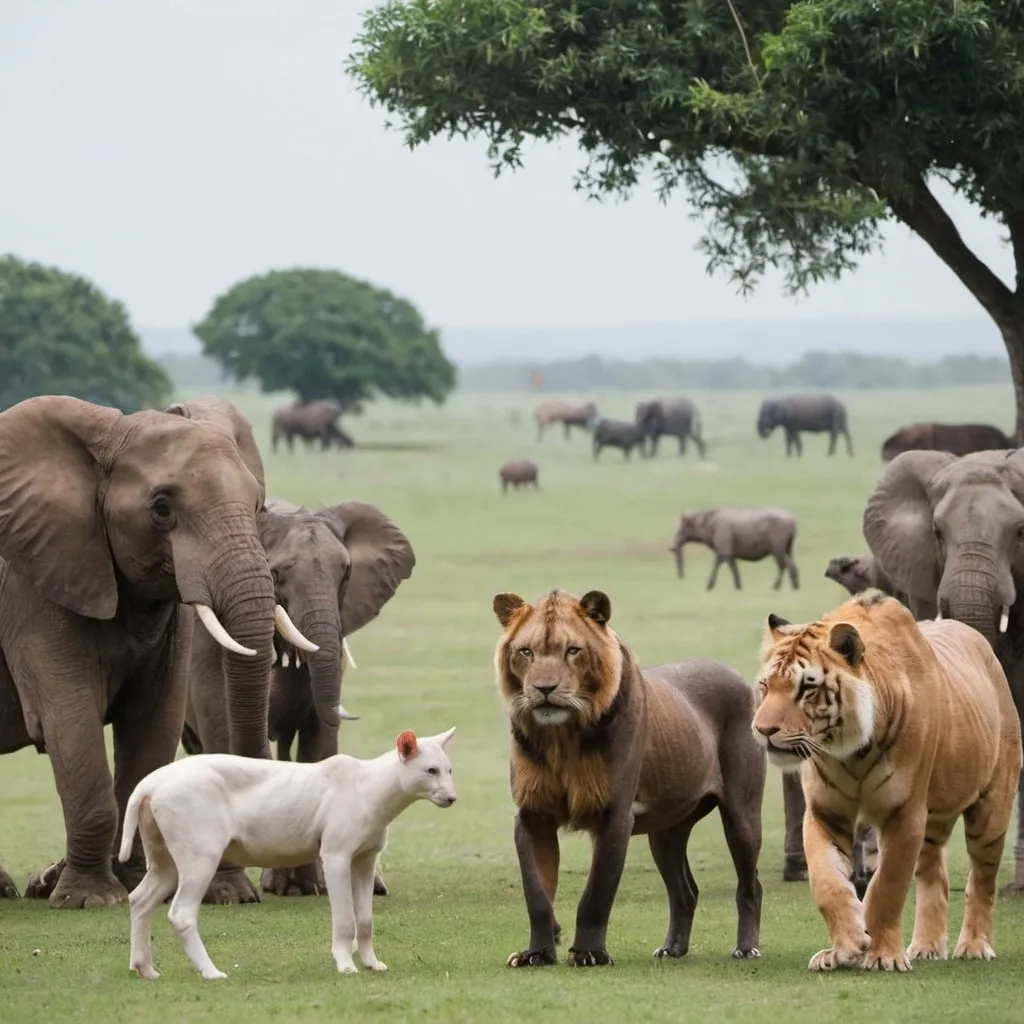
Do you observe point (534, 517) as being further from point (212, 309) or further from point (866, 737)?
point (212, 309)

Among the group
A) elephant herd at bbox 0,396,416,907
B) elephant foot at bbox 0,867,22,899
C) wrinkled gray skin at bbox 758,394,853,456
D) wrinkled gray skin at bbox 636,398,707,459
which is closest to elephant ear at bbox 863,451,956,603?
elephant herd at bbox 0,396,416,907

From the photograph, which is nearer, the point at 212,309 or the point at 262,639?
the point at 262,639

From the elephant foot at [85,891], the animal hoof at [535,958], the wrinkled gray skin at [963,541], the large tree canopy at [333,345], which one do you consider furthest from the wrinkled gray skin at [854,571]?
the large tree canopy at [333,345]

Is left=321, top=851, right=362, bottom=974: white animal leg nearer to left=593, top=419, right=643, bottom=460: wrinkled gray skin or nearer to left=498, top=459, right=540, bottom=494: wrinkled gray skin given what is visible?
left=498, top=459, right=540, bottom=494: wrinkled gray skin

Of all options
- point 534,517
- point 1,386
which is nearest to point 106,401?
point 1,386

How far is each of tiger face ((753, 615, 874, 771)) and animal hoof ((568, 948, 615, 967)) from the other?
1213 millimetres

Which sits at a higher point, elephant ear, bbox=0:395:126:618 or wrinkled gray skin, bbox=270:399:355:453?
elephant ear, bbox=0:395:126:618

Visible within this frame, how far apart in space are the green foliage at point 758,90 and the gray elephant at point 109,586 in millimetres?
8190

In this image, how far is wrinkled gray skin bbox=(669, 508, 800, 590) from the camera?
131ft

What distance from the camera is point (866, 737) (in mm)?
10141

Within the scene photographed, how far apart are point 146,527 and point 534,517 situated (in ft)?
128

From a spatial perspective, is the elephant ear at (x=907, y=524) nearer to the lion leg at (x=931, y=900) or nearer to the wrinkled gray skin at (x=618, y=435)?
the lion leg at (x=931, y=900)

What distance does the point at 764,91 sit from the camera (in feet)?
67.8

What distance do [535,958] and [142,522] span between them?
3526 millimetres
